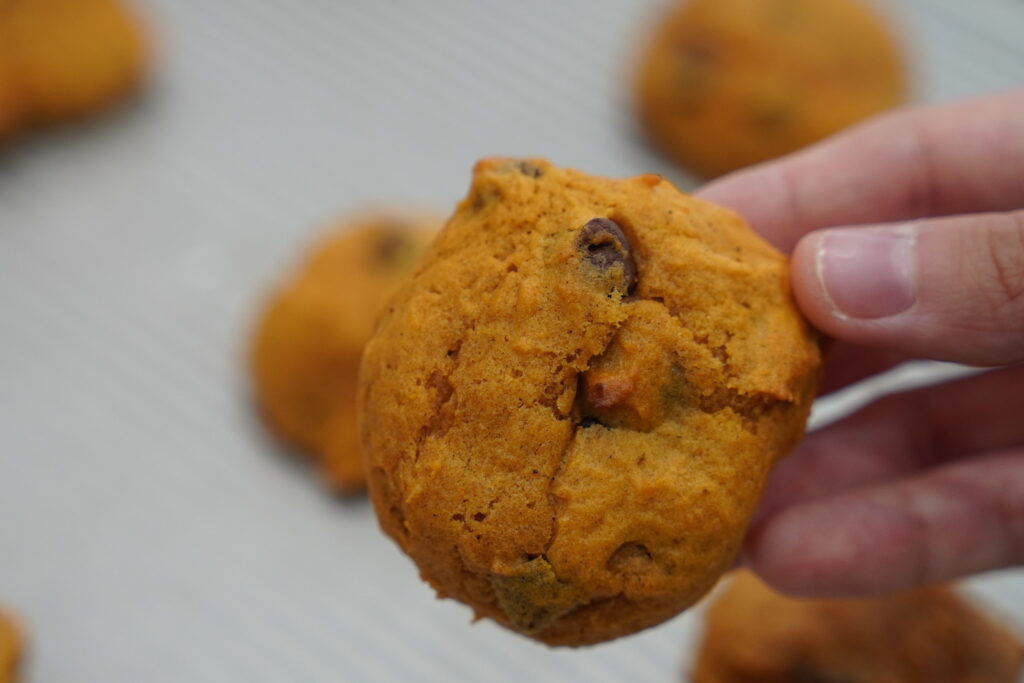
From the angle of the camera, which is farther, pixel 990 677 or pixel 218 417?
pixel 218 417

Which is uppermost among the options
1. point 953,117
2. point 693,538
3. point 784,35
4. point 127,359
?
point 953,117

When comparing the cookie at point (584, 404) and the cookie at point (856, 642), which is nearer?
the cookie at point (584, 404)

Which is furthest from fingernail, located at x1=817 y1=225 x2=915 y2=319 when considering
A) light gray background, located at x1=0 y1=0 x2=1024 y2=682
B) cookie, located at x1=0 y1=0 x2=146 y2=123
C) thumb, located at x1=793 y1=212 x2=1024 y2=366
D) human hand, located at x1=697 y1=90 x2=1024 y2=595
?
cookie, located at x1=0 y1=0 x2=146 y2=123

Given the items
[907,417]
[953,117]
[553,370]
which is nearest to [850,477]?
[907,417]

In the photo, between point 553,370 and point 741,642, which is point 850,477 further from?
point 553,370

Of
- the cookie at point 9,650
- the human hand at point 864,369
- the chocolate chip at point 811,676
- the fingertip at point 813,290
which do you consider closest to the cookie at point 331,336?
the cookie at point 9,650

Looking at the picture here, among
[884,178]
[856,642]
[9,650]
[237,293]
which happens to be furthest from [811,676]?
[237,293]

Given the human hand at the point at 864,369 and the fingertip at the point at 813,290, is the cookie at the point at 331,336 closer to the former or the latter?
the human hand at the point at 864,369
